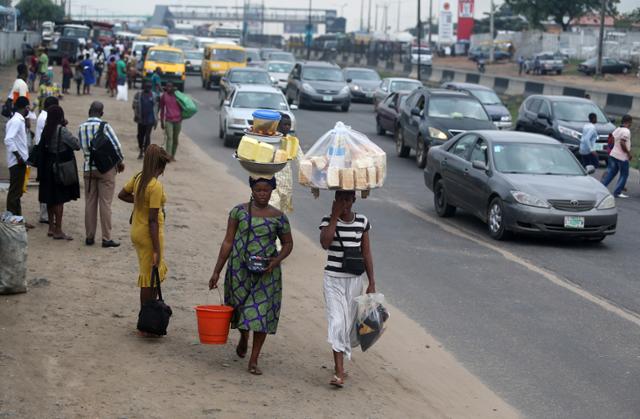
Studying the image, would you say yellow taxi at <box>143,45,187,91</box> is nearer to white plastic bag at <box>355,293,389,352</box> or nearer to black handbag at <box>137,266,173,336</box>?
black handbag at <box>137,266,173,336</box>

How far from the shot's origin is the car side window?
16781mm

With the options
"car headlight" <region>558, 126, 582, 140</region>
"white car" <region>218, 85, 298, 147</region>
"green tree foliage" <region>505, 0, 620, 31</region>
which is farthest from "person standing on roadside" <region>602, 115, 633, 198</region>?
"green tree foliage" <region>505, 0, 620, 31</region>

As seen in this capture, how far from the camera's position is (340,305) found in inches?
310

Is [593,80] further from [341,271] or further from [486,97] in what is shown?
[341,271]

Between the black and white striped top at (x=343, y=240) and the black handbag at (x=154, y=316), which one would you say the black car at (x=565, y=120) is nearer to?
the black handbag at (x=154, y=316)

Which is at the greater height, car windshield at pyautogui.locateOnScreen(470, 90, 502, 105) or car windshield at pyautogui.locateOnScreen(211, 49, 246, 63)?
car windshield at pyautogui.locateOnScreen(211, 49, 246, 63)

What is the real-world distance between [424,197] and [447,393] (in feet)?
37.6

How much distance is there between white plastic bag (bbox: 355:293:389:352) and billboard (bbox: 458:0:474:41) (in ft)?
337

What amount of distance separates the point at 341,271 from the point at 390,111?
2223 cm

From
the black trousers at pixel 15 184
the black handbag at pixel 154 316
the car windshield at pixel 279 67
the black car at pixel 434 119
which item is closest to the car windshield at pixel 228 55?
the car windshield at pixel 279 67

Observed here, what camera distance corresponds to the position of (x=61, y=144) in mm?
12227

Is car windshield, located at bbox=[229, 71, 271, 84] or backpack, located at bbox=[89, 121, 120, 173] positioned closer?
backpack, located at bbox=[89, 121, 120, 173]

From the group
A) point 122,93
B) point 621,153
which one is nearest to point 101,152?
point 621,153

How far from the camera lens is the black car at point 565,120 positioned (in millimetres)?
25688
